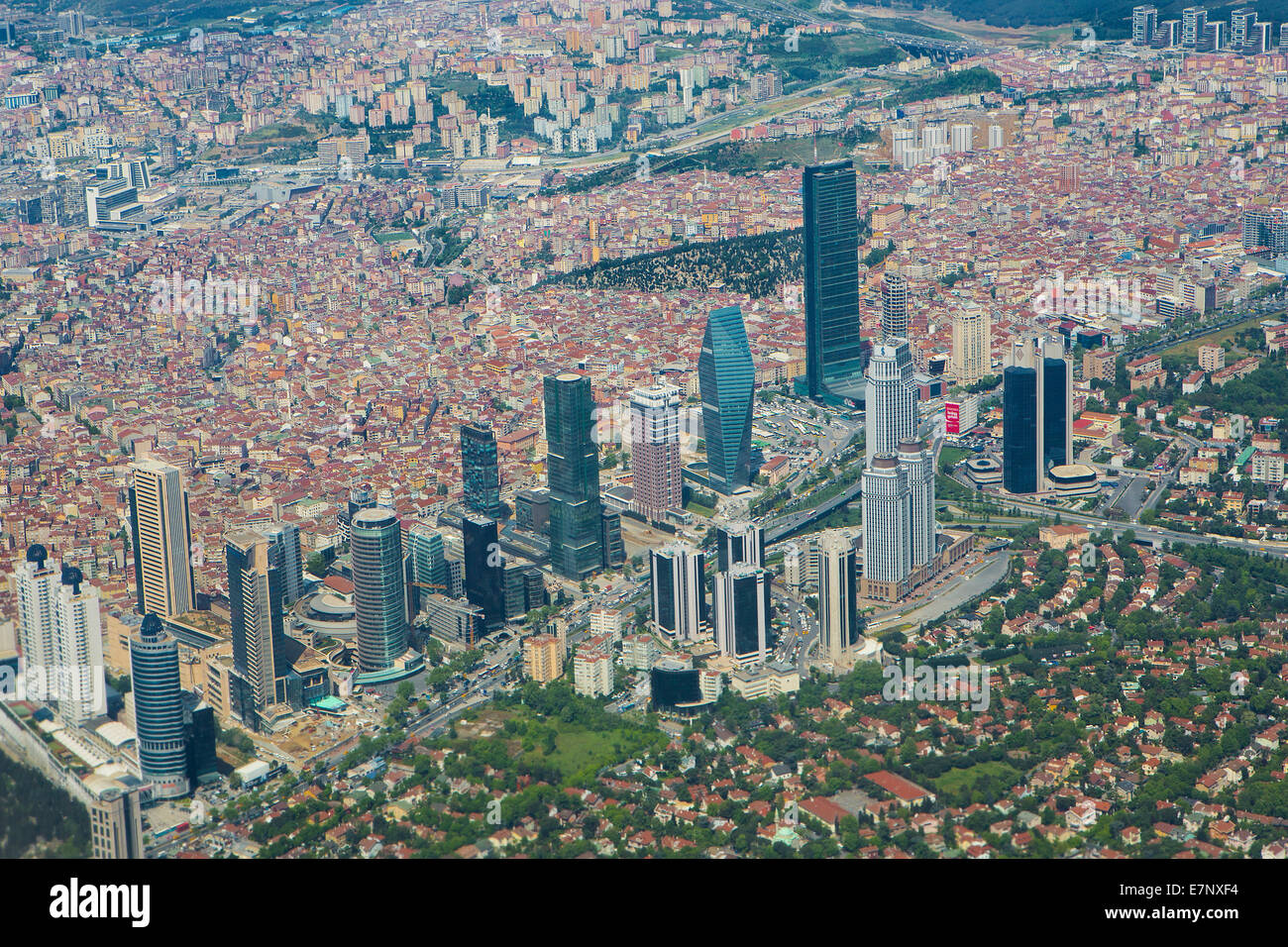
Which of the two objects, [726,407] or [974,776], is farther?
[726,407]

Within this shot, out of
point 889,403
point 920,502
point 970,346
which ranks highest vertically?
point 889,403

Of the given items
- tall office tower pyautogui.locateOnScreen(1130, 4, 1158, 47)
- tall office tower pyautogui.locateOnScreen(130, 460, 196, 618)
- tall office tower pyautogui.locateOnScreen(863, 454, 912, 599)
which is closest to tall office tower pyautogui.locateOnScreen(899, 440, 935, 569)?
tall office tower pyautogui.locateOnScreen(863, 454, 912, 599)

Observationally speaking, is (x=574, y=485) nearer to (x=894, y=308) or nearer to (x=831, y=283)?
(x=831, y=283)

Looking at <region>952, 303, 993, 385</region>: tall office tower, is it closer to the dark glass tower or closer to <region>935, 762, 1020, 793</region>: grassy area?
the dark glass tower

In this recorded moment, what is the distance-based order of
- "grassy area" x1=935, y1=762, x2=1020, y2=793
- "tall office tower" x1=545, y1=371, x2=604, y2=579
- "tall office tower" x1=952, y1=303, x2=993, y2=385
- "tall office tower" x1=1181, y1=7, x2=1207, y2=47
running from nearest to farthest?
"grassy area" x1=935, y1=762, x2=1020, y2=793
"tall office tower" x1=545, y1=371, x2=604, y2=579
"tall office tower" x1=952, y1=303, x2=993, y2=385
"tall office tower" x1=1181, y1=7, x2=1207, y2=47

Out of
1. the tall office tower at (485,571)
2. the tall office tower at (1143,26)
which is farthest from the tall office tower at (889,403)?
the tall office tower at (1143,26)

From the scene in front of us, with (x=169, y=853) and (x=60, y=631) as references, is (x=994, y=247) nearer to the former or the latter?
(x=60, y=631)

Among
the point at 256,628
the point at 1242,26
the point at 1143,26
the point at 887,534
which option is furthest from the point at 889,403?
the point at 1143,26
